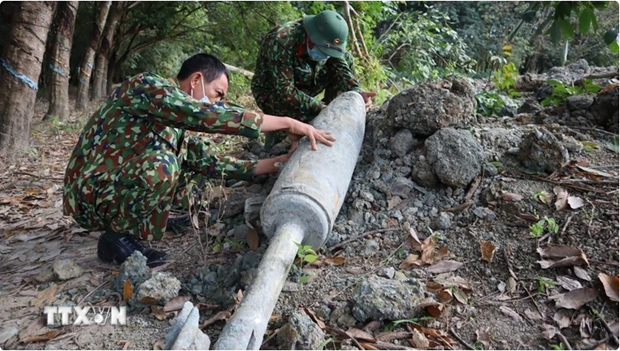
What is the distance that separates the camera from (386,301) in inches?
82.4

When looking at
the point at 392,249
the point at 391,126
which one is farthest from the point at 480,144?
the point at 392,249

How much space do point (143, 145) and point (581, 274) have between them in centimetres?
250

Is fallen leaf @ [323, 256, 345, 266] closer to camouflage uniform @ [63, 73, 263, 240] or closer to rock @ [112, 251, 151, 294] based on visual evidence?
camouflage uniform @ [63, 73, 263, 240]

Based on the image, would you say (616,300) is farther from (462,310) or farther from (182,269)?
(182,269)

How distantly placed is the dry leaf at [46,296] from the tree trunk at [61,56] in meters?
5.39

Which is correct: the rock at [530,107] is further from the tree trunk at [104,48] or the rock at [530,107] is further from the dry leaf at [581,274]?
the tree trunk at [104,48]

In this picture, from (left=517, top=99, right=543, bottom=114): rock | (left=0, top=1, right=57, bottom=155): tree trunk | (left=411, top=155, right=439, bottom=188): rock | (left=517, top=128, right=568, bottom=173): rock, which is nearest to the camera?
(left=517, top=128, right=568, bottom=173): rock

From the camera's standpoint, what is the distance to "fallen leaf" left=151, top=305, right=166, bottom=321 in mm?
2256

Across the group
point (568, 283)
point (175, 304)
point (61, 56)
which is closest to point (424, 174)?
point (568, 283)

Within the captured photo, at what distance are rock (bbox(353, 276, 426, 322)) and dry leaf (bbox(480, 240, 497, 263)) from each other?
1.68ft

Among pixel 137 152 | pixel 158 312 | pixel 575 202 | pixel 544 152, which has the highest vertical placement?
pixel 544 152

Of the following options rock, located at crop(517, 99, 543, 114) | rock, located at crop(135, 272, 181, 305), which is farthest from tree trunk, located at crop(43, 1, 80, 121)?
rock, located at crop(517, 99, 543, 114)

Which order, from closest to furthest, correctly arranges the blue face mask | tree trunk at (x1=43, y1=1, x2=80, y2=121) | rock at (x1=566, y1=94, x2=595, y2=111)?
rock at (x1=566, y1=94, x2=595, y2=111), the blue face mask, tree trunk at (x1=43, y1=1, x2=80, y2=121)

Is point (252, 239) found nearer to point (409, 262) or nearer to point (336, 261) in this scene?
point (336, 261)
